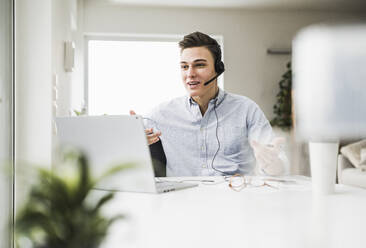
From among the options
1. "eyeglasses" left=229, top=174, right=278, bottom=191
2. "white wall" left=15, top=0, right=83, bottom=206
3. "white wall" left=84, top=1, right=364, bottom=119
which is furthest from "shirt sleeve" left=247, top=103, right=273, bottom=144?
"white wall" left=84, top=1, right=364, bottom=119

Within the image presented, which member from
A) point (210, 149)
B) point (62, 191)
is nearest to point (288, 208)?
point (62, 191)

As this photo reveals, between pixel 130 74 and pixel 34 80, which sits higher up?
pixel 130 74

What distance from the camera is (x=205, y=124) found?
5.85ft

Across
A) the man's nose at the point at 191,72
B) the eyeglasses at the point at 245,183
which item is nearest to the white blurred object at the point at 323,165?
the eyeglasses at the point at 245,183

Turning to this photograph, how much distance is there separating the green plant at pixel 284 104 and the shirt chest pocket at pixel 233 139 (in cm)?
311

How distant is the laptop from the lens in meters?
0.94

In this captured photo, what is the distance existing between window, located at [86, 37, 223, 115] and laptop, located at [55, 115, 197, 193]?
136 inches

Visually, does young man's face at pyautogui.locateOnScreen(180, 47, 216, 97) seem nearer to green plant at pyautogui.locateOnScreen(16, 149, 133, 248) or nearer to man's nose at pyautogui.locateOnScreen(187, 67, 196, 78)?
man's nose at pyautogui.locateOnScreen(187, 67, 196, 78)

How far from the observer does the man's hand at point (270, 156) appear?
1.23 m

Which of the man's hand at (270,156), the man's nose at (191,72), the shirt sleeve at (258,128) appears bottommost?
the man's hand at (270,156)

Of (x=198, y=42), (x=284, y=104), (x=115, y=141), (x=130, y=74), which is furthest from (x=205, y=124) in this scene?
(x=284, y=104)

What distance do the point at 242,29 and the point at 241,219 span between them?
434 centimetres

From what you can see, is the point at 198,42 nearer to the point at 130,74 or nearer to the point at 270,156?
the point at 270,156

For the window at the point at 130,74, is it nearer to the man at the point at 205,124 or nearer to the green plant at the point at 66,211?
the man at the point at 205,124
